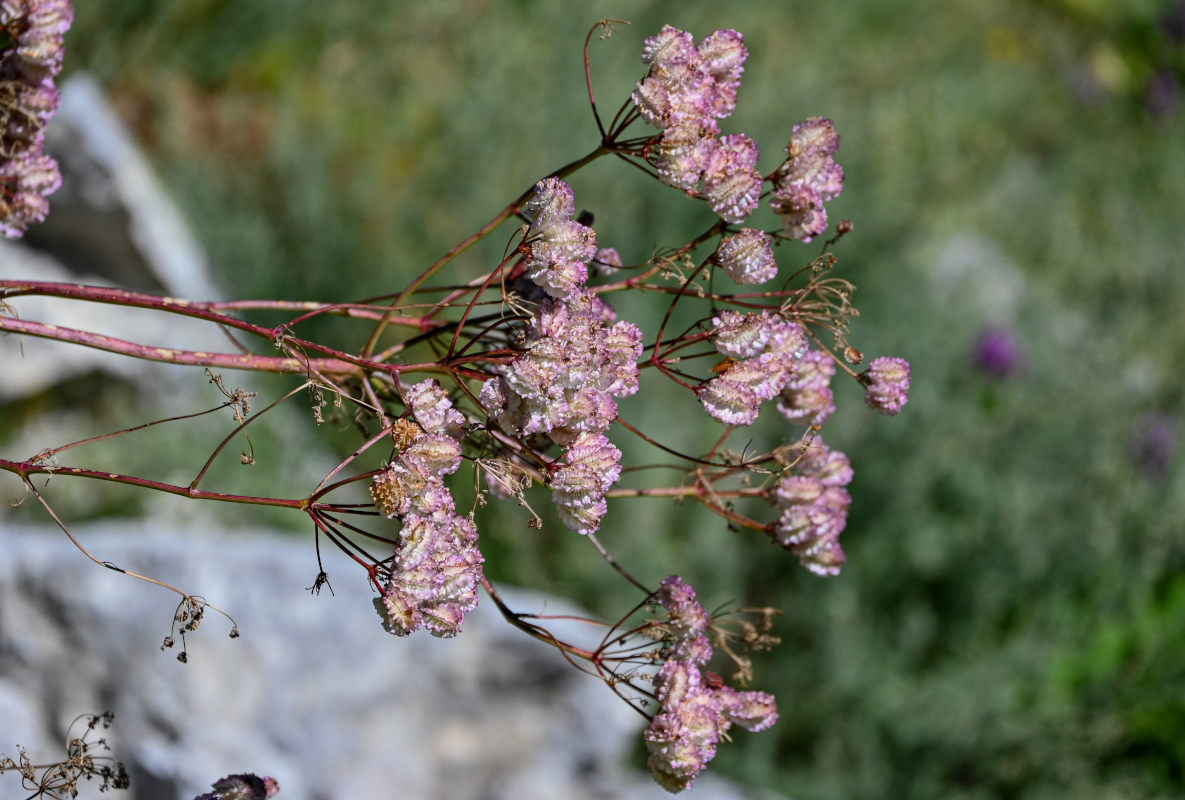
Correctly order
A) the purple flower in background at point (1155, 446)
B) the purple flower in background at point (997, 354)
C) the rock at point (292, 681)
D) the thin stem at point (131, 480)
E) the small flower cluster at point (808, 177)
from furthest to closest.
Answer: the purple flower in background at point (997, 354) < the purple flower in background at point (1155, 446) < the rock at point (292, 681) < the small flower cluster at point (808, 177) < the thin stem at point (131, 480)

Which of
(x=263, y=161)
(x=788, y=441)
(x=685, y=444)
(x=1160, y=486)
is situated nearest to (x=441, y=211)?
(x=263, y=161)

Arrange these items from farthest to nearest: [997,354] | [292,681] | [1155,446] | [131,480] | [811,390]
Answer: [997,354] → [1155,446] → [292,681] → [811,390] → [131,480]

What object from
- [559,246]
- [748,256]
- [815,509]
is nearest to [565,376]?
[559,246]

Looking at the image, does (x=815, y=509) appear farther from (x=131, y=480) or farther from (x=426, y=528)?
(x=131, y=480)

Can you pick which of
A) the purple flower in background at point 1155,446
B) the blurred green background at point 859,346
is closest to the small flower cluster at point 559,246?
the blurred green background at point 859,346

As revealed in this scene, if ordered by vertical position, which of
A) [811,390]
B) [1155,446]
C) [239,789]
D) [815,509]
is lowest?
[239,789]

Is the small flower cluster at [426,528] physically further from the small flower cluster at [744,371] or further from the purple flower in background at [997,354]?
the purple flower in background at [997,354]

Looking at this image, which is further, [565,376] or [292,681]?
[292,681]
